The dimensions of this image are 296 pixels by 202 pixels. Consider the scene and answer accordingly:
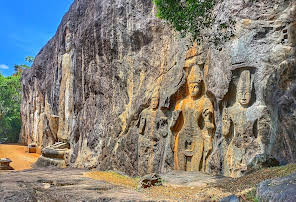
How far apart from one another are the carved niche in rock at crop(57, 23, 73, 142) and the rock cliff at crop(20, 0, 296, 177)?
176 millimetres

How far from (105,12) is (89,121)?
19.1 ft

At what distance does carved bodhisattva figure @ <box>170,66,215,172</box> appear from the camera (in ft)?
32.7

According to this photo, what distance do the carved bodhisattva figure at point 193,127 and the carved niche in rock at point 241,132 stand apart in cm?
87

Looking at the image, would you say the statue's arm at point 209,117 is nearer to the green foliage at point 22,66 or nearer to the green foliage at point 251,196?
the green foliage at point 251,196

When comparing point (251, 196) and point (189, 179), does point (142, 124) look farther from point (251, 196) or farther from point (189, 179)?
point (251, 196)

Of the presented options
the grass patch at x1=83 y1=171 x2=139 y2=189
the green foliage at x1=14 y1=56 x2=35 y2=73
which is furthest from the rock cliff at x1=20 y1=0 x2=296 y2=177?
the green foliage at x1=14 y1=56 x2=35 y2=73

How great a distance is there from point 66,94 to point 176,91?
12.2 m

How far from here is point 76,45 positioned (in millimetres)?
19125

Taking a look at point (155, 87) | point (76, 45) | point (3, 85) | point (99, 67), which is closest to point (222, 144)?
point (155, 87)

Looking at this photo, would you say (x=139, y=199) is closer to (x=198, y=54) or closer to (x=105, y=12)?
(x=198, y=54)

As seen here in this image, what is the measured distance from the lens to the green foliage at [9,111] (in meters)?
35.4

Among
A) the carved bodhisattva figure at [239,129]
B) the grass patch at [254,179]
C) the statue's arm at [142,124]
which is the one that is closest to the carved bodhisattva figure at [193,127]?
the carved bodhisattva figure at [239,129]

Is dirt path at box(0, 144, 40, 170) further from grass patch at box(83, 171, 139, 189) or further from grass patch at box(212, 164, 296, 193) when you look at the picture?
grass patch at box(212, 164, 296, 193)

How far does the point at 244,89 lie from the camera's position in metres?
8.83
